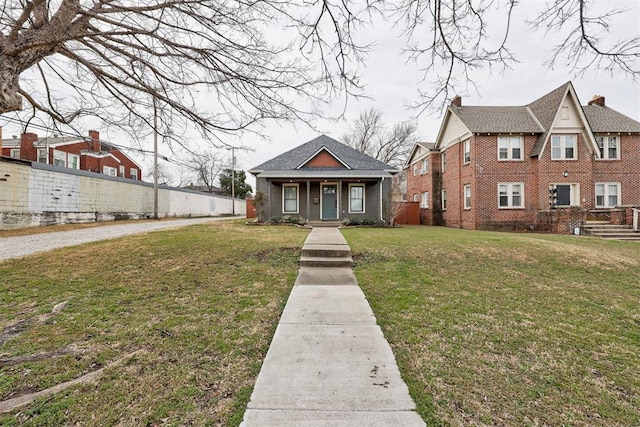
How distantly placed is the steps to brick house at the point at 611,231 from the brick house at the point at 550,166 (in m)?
0.60

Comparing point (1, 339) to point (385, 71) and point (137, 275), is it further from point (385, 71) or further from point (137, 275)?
point (385, 71)

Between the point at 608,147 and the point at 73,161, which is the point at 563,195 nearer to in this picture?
the point at 608,147

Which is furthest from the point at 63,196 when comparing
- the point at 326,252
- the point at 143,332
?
the point at 143,332

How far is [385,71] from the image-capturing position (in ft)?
15.0

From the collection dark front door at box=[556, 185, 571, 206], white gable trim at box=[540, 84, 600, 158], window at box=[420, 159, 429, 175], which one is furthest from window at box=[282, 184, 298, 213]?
dark front door at box=[556, 185, 571, 206]

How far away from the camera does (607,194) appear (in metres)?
16.2

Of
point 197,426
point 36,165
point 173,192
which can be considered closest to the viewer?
point 197,426

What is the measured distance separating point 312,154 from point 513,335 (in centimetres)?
1524

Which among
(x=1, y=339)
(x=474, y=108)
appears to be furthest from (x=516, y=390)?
(x=474, y=108)

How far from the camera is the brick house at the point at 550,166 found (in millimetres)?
15766

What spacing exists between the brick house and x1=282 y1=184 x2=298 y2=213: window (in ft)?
32.0

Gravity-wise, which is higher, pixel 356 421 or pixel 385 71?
pixel 385 71

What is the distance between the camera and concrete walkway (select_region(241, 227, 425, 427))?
2035 mm

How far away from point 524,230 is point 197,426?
18.3m
